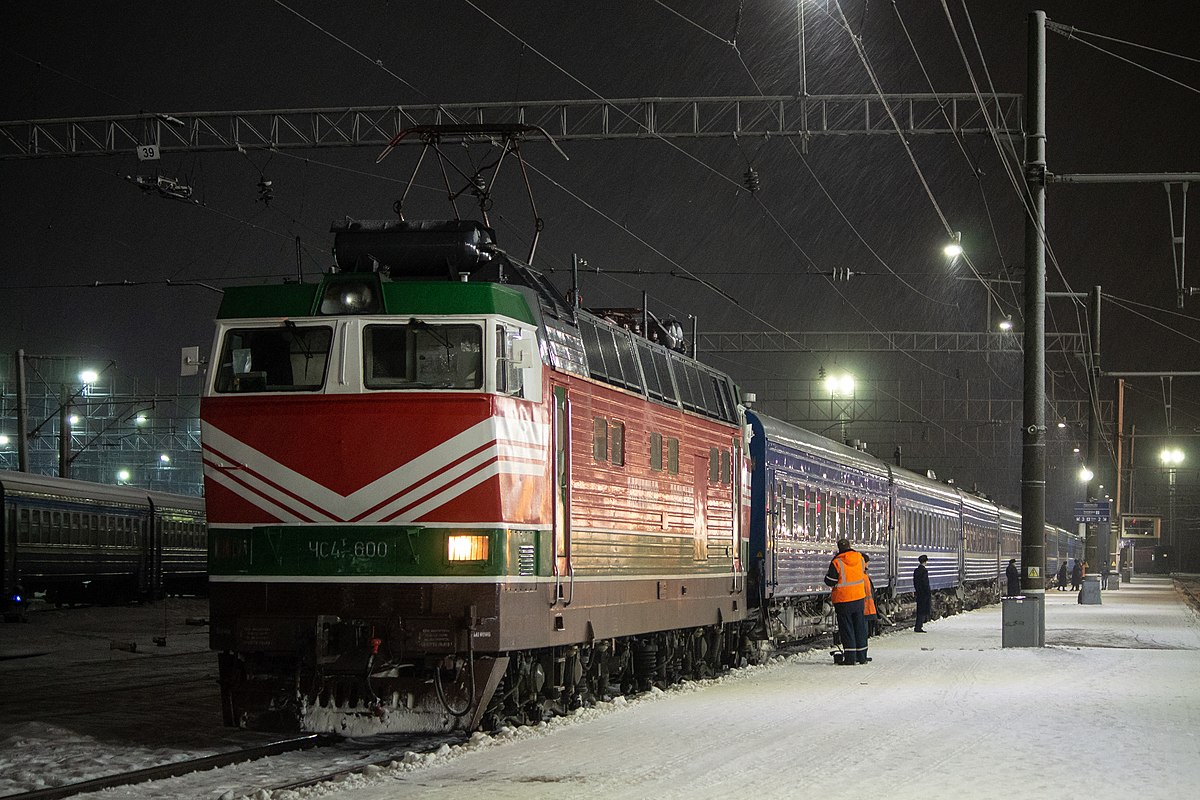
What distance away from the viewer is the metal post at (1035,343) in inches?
1047

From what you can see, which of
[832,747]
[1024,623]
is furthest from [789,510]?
[832,747]

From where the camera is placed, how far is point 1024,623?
2647cm

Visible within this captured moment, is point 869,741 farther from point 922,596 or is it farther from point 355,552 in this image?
point 922,596

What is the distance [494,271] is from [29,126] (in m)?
19.4

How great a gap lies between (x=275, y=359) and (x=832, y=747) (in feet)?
18.6

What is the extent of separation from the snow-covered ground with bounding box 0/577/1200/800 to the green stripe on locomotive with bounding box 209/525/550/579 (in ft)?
4.88

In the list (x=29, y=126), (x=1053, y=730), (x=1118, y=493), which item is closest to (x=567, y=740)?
(x=1053, y=730)

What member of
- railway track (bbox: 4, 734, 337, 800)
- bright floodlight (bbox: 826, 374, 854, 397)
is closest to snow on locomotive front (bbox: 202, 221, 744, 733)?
railway track (bbox: 4, 734, 337, 800)

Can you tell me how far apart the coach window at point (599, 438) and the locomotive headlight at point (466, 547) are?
2.62 m

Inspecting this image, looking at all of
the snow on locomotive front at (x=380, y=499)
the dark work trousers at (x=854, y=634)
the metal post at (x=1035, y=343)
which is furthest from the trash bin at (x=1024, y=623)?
the snow on locomotive front at (x=380, y=499)

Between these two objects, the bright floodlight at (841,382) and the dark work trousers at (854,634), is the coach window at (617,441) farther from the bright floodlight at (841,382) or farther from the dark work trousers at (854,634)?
the bright floodlight at (841,382)

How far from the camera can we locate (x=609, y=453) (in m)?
16.1

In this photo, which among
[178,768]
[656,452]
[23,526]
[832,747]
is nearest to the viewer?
[178,768]

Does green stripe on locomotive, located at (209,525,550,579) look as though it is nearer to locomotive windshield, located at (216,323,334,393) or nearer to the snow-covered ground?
locomotive windshield, located at (216,323,334,393)
